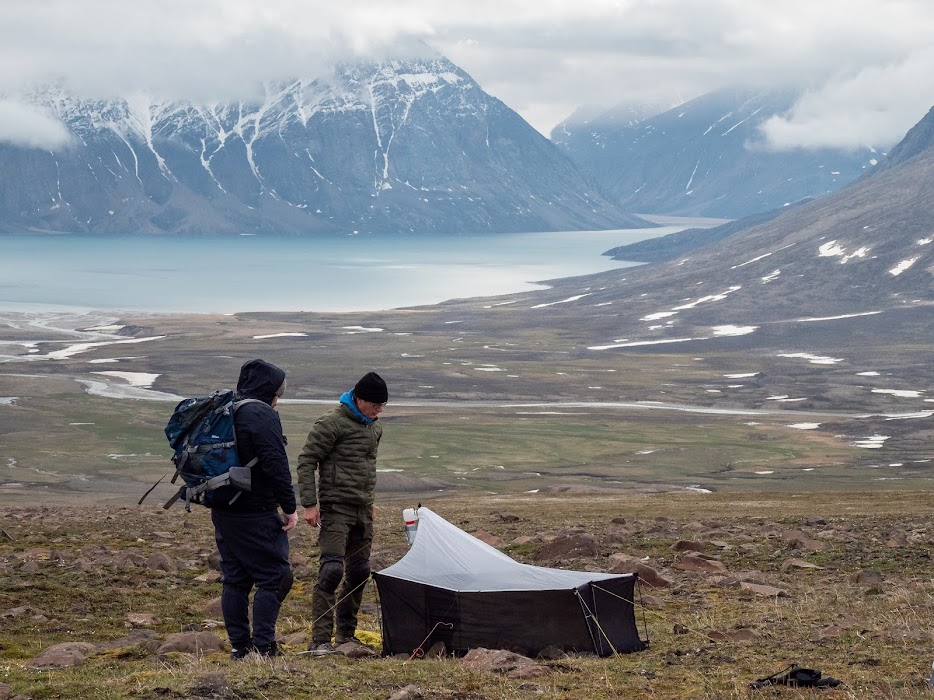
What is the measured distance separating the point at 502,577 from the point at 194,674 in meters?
3.48

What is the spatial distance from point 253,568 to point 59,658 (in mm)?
2255

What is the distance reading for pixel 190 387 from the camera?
11938 centimetres

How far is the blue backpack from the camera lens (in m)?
10.6

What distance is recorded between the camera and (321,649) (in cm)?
1157

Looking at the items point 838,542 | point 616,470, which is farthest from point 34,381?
point 838,542

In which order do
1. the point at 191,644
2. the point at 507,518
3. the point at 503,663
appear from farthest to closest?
the point at 507,518 < the point at 191,644 < the point at 503,663

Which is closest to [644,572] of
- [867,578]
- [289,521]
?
[867,578]

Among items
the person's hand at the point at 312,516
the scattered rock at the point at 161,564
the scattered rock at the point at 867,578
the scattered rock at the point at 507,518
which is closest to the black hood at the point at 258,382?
the person's hand at the point at 312,516

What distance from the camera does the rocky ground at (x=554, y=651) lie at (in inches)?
392

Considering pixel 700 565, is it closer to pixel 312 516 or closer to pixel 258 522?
pixel 312 516

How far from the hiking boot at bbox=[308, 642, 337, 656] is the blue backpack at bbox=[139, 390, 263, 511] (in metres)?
1.78

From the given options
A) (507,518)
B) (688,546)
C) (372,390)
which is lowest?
(507,518)

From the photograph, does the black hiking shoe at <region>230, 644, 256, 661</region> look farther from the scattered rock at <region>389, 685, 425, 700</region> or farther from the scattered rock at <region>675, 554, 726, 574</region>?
the scattered rock at <region>675, 554, 726, 574</region>

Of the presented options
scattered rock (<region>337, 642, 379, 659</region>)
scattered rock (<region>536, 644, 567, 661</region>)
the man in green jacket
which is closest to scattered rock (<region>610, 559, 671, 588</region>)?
scattered rock (<region>536, 644, 567, 661</region>)
